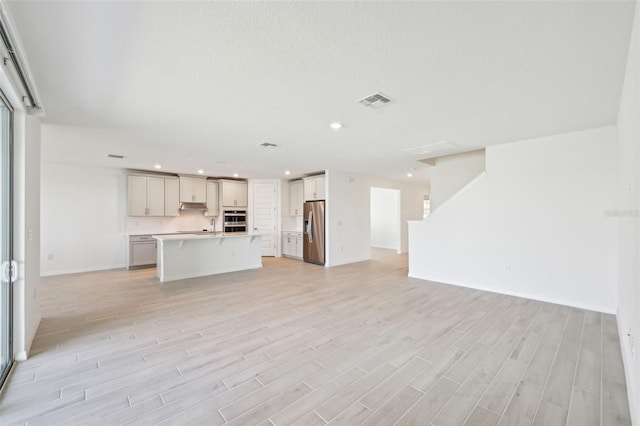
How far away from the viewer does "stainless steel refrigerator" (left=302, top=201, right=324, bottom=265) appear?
282 inches

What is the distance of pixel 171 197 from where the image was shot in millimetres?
7320

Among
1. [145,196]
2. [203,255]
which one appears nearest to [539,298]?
[203,255]

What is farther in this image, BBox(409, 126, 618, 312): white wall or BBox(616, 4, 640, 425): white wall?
BBox(409, 126, 618, 312): white wall

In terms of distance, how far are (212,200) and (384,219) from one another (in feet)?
21.2

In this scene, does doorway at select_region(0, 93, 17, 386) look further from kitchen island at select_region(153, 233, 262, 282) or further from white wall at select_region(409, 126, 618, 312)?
white wall at select_region(409, 126, 618, 312)

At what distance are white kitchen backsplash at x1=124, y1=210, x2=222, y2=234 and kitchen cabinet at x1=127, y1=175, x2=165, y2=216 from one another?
0.34 meters

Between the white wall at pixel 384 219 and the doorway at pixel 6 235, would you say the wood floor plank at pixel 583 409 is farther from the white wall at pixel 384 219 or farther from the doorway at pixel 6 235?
the white wall at pixel 384 219

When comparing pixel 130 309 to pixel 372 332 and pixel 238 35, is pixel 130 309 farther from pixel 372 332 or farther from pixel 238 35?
pixel 238 35

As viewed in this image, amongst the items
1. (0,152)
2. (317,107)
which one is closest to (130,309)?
(0,152)

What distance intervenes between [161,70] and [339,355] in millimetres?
2973

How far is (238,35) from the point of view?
1780 millimetres

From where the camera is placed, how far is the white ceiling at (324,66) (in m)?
1.61

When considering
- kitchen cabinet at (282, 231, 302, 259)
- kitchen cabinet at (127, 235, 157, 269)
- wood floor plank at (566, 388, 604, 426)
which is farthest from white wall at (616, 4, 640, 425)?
kitchen cabinet at (127, 235, 157, 269)

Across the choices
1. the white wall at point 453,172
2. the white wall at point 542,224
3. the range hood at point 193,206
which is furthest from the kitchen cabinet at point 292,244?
the white wall at point 542,224
